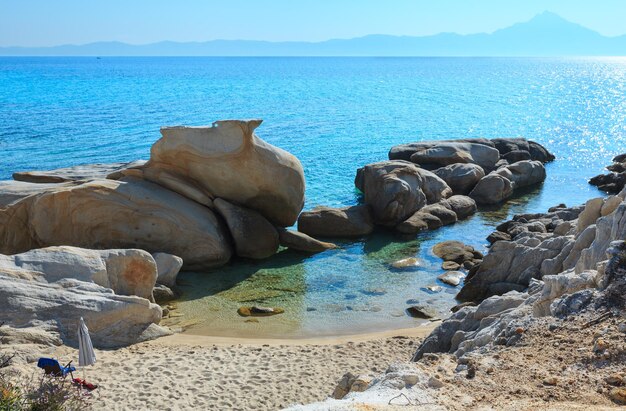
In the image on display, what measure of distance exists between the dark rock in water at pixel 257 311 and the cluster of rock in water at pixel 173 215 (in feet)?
0.14

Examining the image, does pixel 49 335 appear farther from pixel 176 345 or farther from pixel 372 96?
pixel 372 96

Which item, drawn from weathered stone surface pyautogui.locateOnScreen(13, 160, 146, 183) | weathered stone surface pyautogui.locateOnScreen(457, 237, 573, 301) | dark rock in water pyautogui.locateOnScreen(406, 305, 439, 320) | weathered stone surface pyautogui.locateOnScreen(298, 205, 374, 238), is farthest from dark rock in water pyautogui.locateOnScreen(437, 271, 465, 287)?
weathered stone surface pyautogui.locateOnScreen(13, 160, 146, 183)

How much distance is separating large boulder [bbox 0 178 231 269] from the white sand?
226 inches

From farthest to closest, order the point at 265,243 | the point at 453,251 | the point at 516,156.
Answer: the point at 516,156 → the point at 453,251 → the point at 265,243

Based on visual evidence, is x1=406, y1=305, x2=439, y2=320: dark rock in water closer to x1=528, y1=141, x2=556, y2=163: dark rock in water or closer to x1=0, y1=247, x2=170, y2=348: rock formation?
x1=0, y1=247, x2=170, y2=348: rock formation

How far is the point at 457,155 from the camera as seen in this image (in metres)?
36.9

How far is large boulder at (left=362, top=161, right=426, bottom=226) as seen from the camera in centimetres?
2788

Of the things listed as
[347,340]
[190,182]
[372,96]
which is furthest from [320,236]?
[372,96]

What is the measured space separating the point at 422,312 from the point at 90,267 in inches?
357

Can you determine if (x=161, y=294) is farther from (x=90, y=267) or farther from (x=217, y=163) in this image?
(x=217, y=163)

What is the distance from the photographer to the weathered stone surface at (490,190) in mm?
32688

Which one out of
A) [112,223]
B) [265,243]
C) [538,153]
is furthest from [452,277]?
[538,153]

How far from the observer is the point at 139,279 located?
1794 cm

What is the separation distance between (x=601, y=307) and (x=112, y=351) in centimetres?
1037
